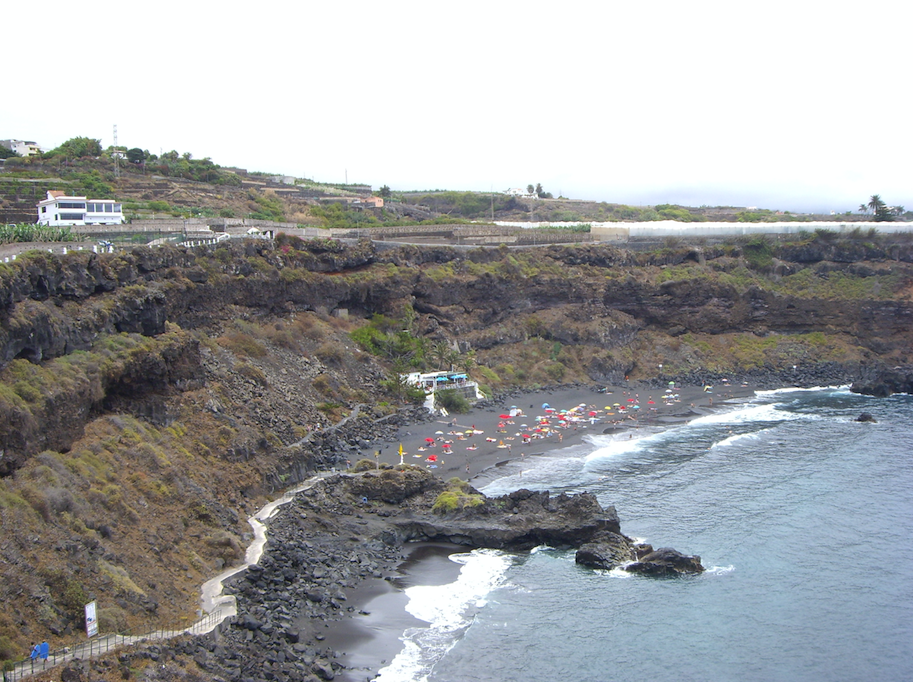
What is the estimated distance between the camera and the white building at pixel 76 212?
83562mm

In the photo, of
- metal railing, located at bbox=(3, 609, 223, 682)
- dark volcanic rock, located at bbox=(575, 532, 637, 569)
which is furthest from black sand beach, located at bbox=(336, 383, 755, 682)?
dark volcanic rock, located at bbox=(575, 532, 637, 569)

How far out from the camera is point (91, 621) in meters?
30.2

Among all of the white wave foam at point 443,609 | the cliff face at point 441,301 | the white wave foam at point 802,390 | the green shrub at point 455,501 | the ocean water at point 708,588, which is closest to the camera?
Answer: the white wave foam at point 443,609

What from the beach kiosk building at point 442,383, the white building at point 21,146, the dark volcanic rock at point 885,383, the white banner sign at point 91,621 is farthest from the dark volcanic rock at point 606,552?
the white building at point 21,146

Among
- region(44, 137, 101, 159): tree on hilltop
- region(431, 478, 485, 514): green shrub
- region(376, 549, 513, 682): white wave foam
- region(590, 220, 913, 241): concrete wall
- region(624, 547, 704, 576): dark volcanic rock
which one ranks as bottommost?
region(376, 549, 513, 682): white wave foam

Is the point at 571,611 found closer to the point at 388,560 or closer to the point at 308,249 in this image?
the point at 388,560

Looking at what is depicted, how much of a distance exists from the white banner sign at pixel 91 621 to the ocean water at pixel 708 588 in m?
11.7

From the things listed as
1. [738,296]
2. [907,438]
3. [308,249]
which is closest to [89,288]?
[308,249]

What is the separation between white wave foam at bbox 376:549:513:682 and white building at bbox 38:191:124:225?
57110 mm

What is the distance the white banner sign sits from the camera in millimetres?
29984

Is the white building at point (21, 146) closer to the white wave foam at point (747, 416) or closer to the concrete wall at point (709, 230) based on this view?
the concrete wall at point (709, 230)

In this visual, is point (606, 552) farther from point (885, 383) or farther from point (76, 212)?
point (885, 383)

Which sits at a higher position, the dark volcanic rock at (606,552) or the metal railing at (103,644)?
the metal railing at (103,644)

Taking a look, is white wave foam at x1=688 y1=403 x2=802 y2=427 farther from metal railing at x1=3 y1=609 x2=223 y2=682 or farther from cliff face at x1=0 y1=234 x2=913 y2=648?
metal railing at x1=3 y1=609 x2=223 y2=682
